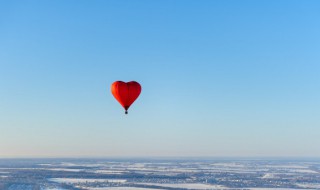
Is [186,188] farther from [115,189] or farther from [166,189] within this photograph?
[115,189]

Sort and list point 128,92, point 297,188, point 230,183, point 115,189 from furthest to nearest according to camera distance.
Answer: point 230,183, point 297,188, point 115,189, point 128,92

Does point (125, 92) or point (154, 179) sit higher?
point (125, 92)

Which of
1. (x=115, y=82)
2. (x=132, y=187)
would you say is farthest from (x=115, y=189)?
(x=115, y=82)

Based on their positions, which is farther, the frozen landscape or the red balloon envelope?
the frozen landscape

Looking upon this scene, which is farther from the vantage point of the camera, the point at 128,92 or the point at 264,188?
the point at 264,188

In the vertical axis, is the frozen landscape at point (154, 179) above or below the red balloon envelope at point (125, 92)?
below

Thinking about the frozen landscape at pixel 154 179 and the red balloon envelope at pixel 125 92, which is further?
the frozen landscape at pixel 154 179

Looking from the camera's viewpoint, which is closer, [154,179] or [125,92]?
[125,92]

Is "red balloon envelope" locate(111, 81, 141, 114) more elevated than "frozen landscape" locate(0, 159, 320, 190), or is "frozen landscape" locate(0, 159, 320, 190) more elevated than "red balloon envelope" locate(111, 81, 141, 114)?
"red balloon envelope" locate(111, 81, 141, 114)
